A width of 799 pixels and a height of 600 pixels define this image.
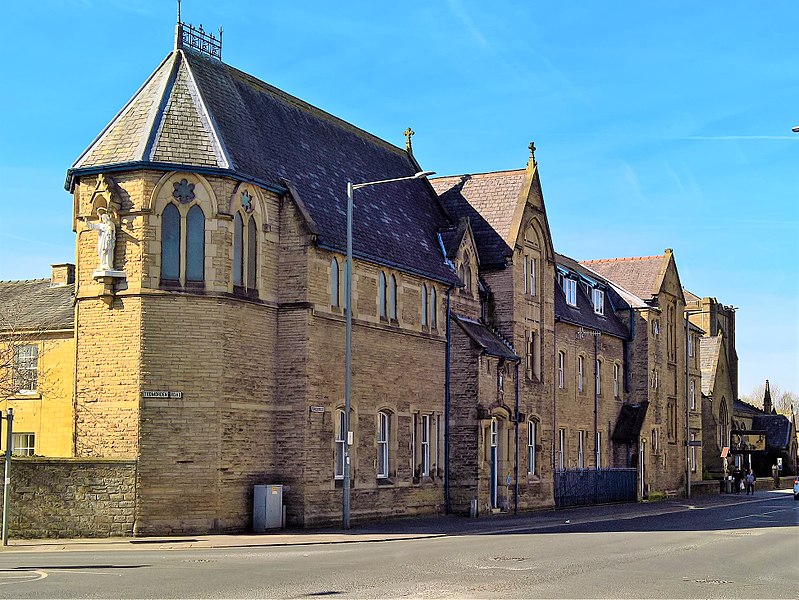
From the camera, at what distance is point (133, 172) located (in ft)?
97.2

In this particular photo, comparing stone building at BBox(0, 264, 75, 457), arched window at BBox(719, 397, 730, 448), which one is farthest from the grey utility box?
arched window at BBox(719, 397, 730, 448)

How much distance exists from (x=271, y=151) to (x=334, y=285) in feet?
14.4

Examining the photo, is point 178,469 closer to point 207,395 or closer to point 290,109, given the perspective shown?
point 207,395

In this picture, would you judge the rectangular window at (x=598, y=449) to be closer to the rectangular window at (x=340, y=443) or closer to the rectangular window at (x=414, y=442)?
the rectangular window at (x=414, y=442)

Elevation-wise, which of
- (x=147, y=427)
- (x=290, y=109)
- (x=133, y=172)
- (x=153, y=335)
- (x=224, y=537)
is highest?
(x=290, y=109)

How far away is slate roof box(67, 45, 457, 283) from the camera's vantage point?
99.0 feet

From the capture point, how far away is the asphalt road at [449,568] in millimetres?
16188

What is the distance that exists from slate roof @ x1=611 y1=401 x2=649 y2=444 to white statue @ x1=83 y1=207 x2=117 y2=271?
32.9 meters

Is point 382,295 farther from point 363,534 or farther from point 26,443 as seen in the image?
point 26,443

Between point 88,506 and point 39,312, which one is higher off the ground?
point 39,312

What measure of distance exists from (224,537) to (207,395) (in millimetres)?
3723

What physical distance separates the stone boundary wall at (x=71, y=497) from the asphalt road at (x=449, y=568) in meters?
2.35

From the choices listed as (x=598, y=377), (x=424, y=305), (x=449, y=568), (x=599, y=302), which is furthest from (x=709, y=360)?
(x=449, y=568)

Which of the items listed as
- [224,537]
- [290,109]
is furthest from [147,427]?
[290,109]
